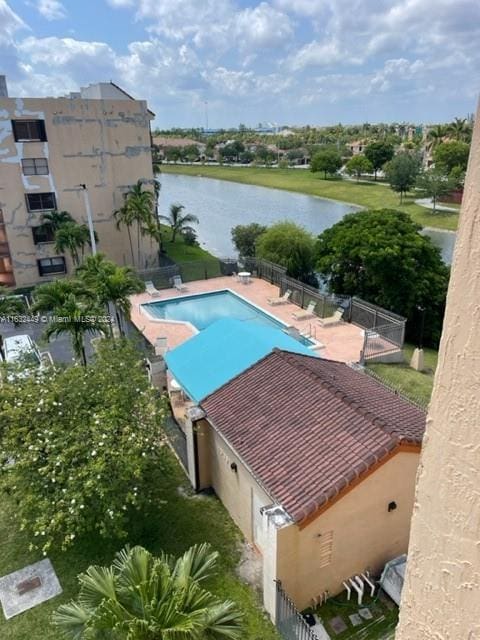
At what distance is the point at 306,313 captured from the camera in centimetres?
2461

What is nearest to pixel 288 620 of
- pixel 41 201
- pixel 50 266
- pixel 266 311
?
pixel 266 311

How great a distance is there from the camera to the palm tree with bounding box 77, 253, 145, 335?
17609mm

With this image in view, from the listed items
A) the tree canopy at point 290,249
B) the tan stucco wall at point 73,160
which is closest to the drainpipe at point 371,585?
the tree canopy at point 290,249

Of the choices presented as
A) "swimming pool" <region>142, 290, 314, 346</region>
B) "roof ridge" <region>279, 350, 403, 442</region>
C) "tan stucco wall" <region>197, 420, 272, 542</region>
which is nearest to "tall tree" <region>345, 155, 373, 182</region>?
"swimming pool" <region>142, 290, 314, 346</region>

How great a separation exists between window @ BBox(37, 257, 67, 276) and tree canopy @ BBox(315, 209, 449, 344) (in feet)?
56.8

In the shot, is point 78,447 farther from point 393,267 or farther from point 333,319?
point 393,267

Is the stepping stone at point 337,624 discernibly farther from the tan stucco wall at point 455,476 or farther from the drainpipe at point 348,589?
the tan stucco wall at point 455,476

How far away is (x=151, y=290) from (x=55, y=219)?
8040 millimetres

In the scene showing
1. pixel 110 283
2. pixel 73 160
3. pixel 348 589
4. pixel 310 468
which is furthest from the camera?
pixel 73 160

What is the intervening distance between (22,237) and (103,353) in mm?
20732

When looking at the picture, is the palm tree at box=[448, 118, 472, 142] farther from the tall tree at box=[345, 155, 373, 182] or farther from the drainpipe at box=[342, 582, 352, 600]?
the drainpipe at box=[342, 582, 352, 600]

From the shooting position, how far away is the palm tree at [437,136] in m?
88.5

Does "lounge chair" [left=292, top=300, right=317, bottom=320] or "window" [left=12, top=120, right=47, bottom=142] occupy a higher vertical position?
"window" [left=12, top=120, right=47, bottom=142]

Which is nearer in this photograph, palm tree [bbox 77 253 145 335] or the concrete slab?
the concrete slab
